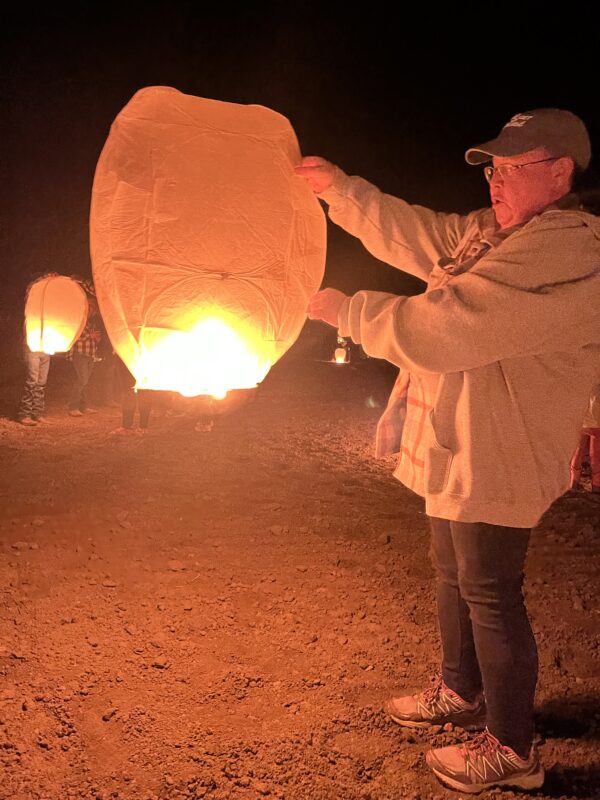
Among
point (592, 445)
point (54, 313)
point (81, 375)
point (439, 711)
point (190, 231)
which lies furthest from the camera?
point (81, 375)

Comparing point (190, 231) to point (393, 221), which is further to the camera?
point (393, 221)

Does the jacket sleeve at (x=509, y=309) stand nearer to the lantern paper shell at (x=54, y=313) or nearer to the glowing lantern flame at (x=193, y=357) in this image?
the glowing lantern flame at (x=193, y=357)

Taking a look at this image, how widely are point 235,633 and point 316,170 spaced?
195cm

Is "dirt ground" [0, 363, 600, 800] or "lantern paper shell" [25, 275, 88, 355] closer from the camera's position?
"dirt ground" [0, 363, 600, 800]

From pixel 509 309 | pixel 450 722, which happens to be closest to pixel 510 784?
pixel 450 722

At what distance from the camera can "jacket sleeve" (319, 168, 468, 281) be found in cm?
204

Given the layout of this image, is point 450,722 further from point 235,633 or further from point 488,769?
point 235,633

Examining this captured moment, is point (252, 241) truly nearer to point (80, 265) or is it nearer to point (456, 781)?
point (456, 781)

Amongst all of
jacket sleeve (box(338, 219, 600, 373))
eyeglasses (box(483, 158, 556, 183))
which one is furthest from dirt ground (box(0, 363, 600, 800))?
eyeglasses (box(483, 158, 556, 183))

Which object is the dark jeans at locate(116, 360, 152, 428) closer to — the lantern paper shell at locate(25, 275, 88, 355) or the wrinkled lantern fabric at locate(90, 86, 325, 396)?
the lantern paper shell at locate(25, 275, 88, 355)

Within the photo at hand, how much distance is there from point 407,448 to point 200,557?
1.87 meters

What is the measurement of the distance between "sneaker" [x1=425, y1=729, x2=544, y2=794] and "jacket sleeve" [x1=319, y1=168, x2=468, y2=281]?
1610 millimetres

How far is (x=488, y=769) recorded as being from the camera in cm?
175

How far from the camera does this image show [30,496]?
4129mm
